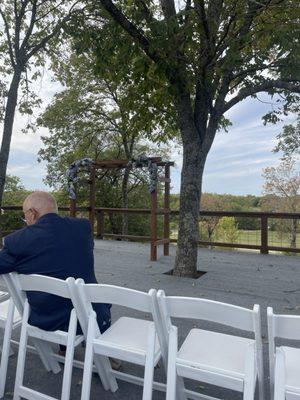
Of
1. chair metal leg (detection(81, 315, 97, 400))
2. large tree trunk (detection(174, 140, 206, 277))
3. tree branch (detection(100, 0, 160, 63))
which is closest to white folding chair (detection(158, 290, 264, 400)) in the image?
chair metal leg (detection(81, 315, 97, 400))

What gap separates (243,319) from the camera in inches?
58.9

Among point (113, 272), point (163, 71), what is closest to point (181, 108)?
point (163, 71)

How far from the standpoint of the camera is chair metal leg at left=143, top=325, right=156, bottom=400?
1.62 m

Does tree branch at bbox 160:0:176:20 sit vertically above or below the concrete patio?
→ above

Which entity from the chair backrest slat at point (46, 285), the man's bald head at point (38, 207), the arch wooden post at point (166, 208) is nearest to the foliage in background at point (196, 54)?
the arch wooden post at point (166, 208)

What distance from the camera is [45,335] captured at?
2.05m

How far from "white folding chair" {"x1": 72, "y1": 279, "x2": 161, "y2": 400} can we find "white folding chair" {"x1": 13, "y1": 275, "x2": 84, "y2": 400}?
8 centimetres

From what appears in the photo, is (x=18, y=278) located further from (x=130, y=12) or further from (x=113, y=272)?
(x=130, y=12)

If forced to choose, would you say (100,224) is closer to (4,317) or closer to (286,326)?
(4,317)

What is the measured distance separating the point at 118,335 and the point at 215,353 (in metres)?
0.55

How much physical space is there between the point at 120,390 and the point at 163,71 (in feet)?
12.9

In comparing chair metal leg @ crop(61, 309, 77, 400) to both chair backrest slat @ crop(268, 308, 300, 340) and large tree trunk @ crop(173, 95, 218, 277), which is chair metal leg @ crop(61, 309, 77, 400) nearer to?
chair backrest slat @ crop(268, 308, 300, 340)

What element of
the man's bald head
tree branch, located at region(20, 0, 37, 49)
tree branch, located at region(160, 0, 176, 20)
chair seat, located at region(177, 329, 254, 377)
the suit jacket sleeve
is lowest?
chair seat, located at region(177, 329, 254, 377)

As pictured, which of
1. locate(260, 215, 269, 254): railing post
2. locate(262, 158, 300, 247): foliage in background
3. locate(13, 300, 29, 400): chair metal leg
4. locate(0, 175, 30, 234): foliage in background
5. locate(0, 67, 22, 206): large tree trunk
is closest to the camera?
locate(13, 300, 29, 400): chair metal leg
